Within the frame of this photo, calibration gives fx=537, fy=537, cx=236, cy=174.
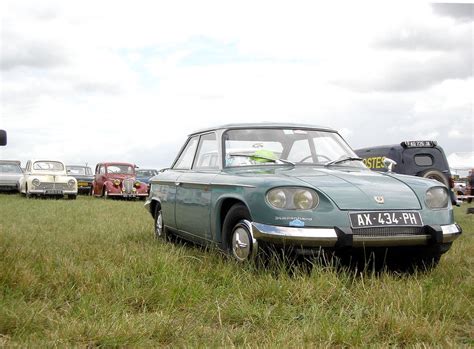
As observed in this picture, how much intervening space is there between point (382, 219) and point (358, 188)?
12.6 inches

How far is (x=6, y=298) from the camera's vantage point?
3.27 metres

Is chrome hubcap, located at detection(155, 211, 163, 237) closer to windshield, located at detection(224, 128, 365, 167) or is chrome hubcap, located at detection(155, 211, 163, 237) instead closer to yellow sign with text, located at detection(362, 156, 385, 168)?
windshield, located at detection(224, 128, 365, 167)

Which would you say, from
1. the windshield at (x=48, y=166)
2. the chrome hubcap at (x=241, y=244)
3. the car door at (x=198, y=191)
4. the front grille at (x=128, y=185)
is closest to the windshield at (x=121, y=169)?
the front grille at (x=128, y=185)

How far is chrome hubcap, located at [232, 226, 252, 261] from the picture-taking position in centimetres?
408

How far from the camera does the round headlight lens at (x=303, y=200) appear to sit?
388cm

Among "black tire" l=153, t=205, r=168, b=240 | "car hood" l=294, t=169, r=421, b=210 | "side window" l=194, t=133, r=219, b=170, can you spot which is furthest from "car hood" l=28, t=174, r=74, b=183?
"car hood" l=294, t=169, r=421, b=210

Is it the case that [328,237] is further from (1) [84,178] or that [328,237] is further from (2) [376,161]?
(1) [84,178]

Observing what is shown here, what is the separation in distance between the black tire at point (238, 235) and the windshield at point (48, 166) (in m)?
16.0

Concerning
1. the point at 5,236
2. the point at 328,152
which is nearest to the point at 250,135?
the point at 328,152

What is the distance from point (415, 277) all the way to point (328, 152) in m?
1.68

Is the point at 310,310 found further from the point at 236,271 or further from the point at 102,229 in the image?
the point at 102,229

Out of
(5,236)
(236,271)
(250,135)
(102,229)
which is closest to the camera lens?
(236,271)

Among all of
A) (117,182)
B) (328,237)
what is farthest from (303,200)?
(117,182)

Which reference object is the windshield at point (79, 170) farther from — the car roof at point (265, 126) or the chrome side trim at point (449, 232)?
the chrome side trim at point (449, 232)
